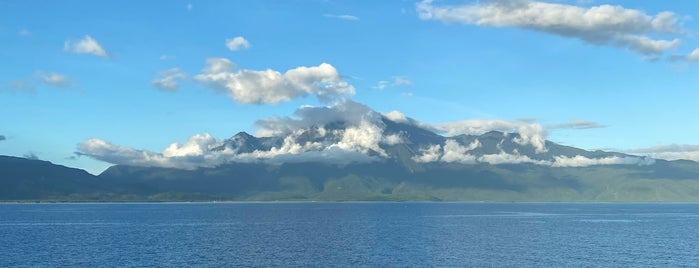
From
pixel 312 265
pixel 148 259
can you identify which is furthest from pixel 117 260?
pixel 312 265

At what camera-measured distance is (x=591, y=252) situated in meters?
196

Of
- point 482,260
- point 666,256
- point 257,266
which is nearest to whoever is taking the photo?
point 257,266

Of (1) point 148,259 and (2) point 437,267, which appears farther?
(1) point 148,259

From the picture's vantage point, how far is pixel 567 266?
165125 millimetres

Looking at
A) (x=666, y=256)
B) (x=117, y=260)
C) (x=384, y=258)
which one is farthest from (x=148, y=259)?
(x=666, y=256)

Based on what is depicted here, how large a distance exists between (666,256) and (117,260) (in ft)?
485

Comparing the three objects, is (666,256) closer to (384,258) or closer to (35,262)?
(384,258)

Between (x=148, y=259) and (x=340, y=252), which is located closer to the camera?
(x=148, y=259)

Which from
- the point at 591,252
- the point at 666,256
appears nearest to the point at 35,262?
the point at 591,252

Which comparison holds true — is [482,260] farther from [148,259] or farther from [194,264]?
[148,259]

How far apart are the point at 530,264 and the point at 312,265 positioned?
177ft

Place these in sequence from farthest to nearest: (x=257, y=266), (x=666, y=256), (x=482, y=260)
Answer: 1. (x=666, y=256)
2. (x=482, y=260)
3. (x=257, y=266)

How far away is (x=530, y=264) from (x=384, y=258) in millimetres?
37217

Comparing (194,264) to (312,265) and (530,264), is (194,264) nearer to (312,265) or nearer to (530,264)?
(312,265)
